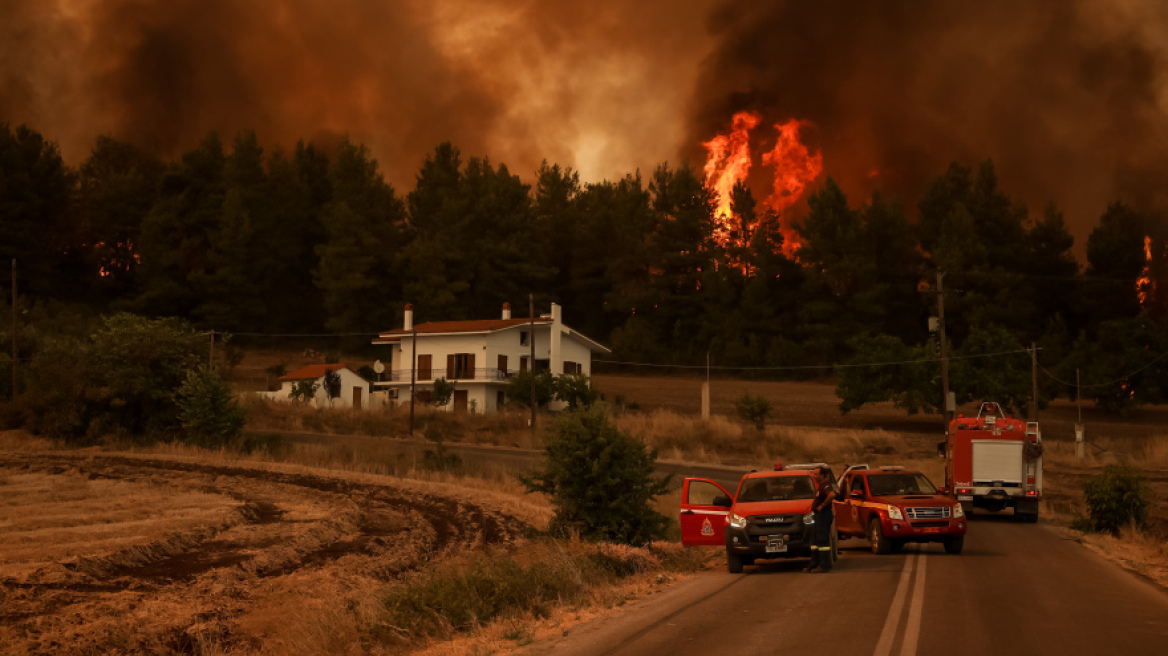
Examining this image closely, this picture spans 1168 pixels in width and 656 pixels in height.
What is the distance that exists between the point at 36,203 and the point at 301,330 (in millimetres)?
25635

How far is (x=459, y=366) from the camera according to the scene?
76688mm

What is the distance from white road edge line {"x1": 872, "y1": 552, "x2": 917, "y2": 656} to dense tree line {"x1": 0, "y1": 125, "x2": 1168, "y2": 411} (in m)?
70.7

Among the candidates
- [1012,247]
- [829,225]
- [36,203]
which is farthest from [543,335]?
[36,203]

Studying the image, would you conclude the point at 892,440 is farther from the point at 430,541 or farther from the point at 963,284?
the point at 430,541

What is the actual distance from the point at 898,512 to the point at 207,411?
3587 centimetres

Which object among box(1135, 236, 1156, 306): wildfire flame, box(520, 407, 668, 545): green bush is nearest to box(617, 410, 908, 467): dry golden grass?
box(520, 407, 668, 545): green bush

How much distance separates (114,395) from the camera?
47.8 metres

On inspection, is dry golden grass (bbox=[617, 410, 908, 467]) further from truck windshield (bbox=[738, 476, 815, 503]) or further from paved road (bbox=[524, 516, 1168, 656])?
paved road (bbox=[524, 516, 1168, 656])

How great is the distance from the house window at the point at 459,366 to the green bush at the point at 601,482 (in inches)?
2165

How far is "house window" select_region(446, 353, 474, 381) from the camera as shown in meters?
76.1

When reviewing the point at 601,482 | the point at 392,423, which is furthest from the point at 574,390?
the point at 601,482

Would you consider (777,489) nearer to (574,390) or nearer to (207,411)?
(207,411)

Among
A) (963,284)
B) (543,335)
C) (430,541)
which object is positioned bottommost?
(430,541)

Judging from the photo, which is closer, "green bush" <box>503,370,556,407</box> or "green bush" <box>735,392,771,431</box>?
"green bush" <box>735,392,771,431</box>
